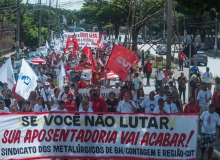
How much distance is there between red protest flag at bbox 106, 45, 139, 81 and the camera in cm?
1356

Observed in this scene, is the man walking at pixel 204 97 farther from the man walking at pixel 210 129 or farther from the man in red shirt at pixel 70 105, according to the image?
the man in red shirt at pixel 70 105

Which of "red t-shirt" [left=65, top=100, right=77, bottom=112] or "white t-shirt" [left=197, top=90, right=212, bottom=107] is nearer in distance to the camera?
"red t-shirt" [left=65, top=100, right=77, bottom=112]

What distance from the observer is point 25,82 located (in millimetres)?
12078

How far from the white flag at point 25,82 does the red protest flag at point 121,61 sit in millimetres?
2645

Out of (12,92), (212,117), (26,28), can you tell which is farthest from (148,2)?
(212,117)

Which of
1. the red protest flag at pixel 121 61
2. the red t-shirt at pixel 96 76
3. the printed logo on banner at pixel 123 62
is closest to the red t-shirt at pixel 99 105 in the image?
the red protest flag at pixel 121 61

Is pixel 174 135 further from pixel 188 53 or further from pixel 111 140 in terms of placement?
pixel 188 53

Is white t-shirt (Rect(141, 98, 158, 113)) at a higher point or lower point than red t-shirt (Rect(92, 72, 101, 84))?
lower

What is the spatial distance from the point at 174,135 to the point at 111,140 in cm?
126

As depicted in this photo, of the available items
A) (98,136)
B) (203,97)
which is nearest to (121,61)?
(203,97)

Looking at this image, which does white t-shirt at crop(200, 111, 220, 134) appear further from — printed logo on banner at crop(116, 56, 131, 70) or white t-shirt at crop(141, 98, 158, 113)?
printed logo on banner at crop(116, 56, 131, 70)

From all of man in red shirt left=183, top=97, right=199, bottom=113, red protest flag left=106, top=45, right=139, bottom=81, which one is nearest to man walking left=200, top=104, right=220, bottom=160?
man in red shirt left=183, top=97, right=199, bottom=113

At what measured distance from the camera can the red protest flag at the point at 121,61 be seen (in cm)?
1356

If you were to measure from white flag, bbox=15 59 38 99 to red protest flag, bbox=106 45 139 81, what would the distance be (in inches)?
104
